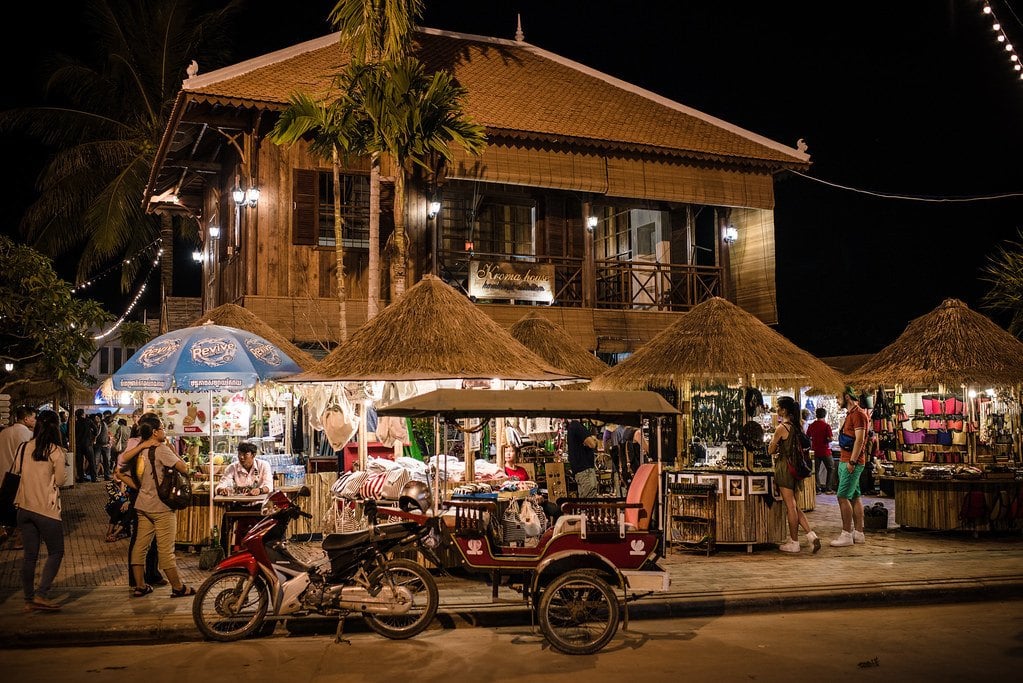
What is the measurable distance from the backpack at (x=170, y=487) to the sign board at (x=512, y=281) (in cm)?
1032

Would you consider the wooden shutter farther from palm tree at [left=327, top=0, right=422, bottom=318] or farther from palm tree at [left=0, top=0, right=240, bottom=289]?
palm tree at [left=0, top=0, right=240, bottom=289]

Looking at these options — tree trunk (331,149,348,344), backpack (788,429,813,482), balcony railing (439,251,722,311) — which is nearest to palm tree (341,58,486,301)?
tree trunk (331,149,348,344)

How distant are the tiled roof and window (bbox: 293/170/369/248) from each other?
167 cm

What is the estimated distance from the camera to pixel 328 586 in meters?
8.30

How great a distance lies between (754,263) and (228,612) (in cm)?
1676

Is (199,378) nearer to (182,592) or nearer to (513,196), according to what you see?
(182,592)

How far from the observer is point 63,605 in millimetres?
9453

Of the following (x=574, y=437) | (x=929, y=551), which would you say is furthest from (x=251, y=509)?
(x=929, y=551)

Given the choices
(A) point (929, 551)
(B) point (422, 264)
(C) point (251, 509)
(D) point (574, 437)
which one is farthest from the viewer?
(B) point (422, 264)

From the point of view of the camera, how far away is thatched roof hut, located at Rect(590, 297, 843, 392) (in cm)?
1378

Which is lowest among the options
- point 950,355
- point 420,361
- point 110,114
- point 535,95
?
point 420,361

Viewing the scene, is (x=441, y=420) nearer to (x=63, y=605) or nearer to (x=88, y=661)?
(x=88, y=661)

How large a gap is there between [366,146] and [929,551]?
395 inches

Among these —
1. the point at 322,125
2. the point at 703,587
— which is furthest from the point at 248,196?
the point at 703,587
